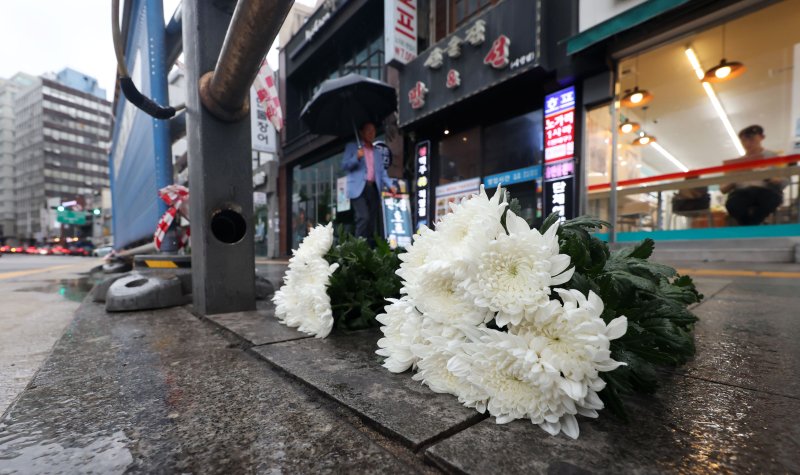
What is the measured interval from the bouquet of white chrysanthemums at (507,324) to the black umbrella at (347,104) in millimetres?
4602

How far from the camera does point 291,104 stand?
Answer: 14.2 meters

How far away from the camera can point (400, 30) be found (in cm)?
841

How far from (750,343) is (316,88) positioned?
14.2 m

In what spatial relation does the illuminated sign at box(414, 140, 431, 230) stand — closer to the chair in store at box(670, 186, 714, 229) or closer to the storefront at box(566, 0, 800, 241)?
the storefront at box(566, 0, 800, 241)

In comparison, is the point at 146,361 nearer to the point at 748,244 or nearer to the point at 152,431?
the point at 152,431

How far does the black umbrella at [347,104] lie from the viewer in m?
5.09

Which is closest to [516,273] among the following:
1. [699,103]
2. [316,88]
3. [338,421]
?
[338,421]

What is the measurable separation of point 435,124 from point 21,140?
328ft

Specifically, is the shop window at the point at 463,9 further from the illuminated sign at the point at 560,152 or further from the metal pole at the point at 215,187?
the metal pole at the point at 215,187

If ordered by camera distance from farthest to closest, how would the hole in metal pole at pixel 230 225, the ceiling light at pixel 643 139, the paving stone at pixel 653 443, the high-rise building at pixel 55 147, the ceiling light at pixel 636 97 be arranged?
1. the high-rise building at pixel 55 147
2. the ceiling light at pixel 643 139
3. the ceiling light at pixel 636 97
4. the hole in metal pole at pixel 230 225
5. the paving stone at pixel 653 443

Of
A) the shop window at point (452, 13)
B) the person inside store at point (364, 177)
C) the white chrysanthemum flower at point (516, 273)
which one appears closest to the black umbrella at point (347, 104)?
the person inside store at point (364, 177)

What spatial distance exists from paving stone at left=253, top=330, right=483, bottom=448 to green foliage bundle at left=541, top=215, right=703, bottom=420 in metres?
0.40

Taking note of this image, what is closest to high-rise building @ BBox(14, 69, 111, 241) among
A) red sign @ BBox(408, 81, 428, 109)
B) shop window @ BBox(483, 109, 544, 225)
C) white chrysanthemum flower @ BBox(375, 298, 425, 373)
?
red sign @ BBox(408, 81, 428, 109)

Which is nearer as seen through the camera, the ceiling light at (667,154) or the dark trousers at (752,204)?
the dark trousers at (752,204)
